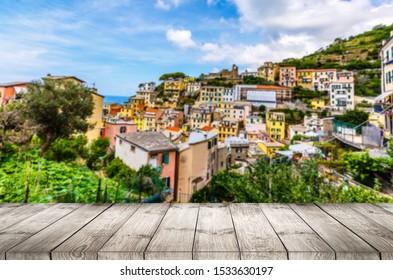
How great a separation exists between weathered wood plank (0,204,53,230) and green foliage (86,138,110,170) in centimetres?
627

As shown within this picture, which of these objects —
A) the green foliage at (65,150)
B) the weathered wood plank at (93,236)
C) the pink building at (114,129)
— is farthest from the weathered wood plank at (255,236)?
the pink building at (114,129)

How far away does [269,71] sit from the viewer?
4200 centimetres

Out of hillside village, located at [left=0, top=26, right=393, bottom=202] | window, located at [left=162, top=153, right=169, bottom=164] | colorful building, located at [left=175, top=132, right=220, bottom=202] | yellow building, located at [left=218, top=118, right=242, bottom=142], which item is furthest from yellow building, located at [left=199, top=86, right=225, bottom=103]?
window, located at [left=162, top=153, right=169, bottom=164]

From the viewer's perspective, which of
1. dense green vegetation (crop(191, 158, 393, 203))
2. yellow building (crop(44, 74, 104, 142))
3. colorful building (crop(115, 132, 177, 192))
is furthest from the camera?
colorful building (crop(115, 132, 177, 192))

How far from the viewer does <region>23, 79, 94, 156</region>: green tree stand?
566 centimetres

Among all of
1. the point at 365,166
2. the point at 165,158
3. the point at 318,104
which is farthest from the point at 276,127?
the point at 365,166

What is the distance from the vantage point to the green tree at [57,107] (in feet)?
18.6

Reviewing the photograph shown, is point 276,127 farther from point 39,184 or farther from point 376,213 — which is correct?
point 376,213

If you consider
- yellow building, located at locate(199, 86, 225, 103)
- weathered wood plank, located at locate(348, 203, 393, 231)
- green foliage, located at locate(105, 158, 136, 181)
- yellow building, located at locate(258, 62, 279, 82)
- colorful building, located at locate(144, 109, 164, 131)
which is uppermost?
yellow building, located at locate(258, 62, 279, 82)

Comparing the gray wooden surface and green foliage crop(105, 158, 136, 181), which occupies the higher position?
the gray wooden surface

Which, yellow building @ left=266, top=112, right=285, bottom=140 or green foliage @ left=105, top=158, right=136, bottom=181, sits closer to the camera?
green foliage @ left=105, top=158, right=136, bottom=181

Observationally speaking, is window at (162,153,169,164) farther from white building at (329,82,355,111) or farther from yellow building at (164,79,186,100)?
white building at (329,82,355,111)
